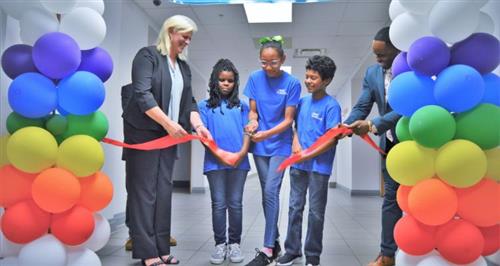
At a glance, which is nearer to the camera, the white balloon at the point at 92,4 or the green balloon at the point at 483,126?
the green balloon at the point at 483,126

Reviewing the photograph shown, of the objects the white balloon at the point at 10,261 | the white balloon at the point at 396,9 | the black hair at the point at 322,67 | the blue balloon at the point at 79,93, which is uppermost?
the white balloon at the point at 396,9

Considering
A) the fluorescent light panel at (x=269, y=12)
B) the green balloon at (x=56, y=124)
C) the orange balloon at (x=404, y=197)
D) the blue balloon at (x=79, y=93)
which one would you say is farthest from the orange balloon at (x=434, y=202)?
the fluorescent light panel at (x=269, y=12)

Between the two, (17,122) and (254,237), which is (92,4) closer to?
(17,122)

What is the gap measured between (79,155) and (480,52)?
1.71 m

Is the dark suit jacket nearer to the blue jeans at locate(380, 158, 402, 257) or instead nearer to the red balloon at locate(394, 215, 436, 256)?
the blue jeans at locate(380, 158, 402, 257)

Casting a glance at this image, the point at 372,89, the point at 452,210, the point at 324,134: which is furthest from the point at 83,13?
the point at 452,210

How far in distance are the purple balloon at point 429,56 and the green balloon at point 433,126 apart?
162 millimetres

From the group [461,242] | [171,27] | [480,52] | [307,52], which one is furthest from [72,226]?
[307,52]

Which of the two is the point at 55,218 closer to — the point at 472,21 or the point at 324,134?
the point at 324,134

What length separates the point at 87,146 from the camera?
68.2 inches

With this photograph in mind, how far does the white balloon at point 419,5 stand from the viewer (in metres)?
1.62

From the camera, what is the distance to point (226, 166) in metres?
2.40

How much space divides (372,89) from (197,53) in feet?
15.0

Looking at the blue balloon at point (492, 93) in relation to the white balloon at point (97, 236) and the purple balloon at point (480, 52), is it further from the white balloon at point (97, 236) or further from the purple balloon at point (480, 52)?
the white balloon at point (97, 236)
